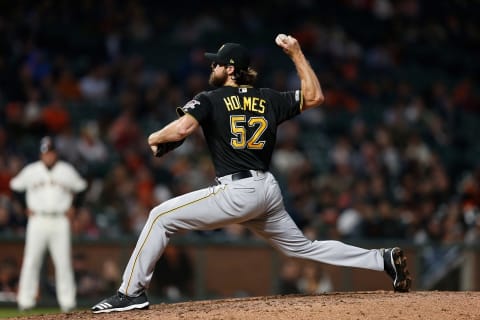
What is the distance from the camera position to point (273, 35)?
731 inches

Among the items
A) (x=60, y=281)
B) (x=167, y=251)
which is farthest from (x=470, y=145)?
(x=60, y=281)

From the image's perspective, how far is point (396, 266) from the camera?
6.74 m

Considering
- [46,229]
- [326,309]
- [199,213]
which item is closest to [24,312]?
[46,229]

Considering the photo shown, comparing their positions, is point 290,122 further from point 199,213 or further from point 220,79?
point 199,213

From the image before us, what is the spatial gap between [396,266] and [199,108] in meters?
1.91

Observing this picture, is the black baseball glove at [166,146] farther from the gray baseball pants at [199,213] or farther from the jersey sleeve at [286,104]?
the jersey sleeve at [286,104]

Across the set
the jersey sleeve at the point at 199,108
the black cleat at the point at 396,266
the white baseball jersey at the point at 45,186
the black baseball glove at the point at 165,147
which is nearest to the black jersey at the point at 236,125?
the jersey sleeve at the point at 199,108

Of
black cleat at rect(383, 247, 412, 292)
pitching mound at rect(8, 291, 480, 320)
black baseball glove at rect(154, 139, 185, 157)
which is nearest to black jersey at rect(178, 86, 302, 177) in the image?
black baseball glove at rect(154, 139, 185, 157)

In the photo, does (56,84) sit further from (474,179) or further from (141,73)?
(474,179)

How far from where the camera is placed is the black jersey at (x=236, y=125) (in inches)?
246

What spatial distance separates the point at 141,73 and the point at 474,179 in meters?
5.97

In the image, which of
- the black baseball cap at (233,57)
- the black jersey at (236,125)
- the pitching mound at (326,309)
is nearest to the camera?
the pitching mound at (326,309)

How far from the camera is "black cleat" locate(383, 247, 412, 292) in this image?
22.0ft

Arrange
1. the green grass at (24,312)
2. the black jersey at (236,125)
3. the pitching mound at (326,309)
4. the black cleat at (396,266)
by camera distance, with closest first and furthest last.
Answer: the pitching mound at (326,309), the black jersey at (236,125), the black cleat at (396,266), the green grass at (24,312)
